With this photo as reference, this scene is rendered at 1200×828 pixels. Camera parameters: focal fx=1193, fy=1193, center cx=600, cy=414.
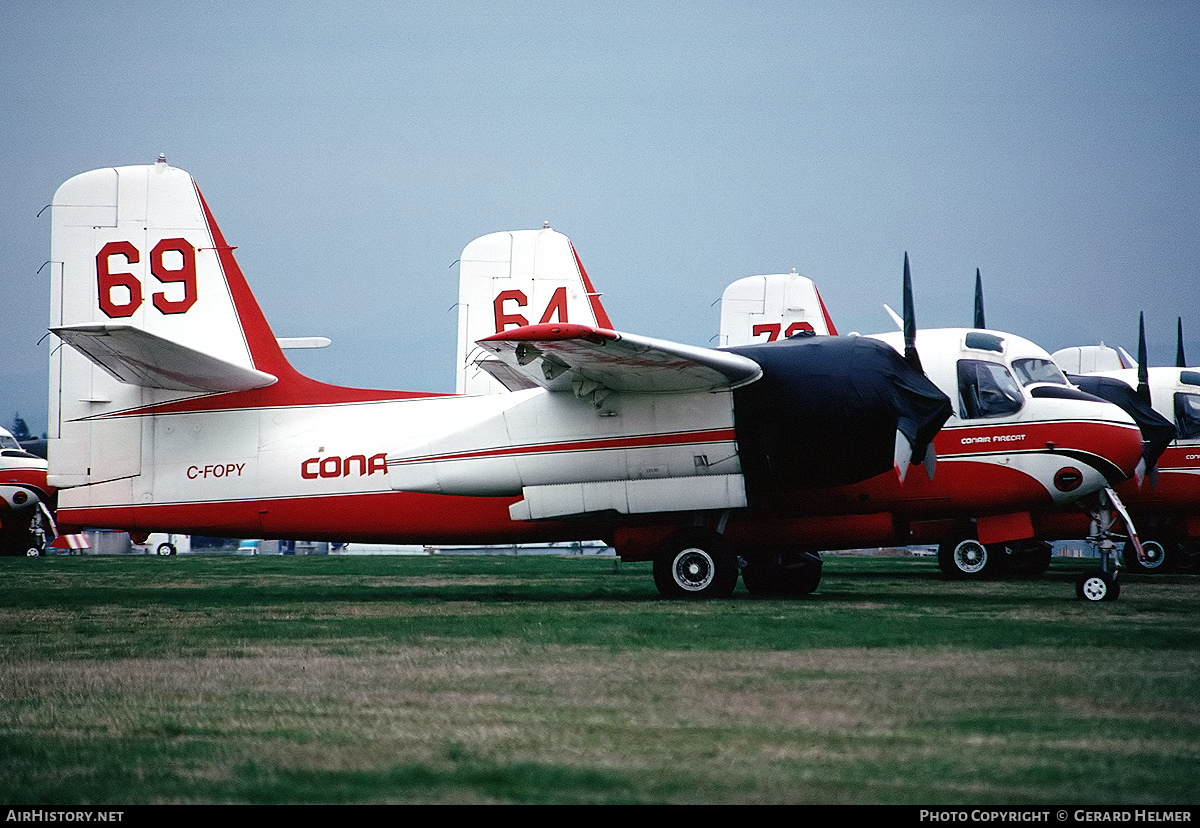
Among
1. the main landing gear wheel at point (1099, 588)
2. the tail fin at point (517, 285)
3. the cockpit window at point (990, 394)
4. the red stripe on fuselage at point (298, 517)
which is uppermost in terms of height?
the tail fin at point (517, 285)

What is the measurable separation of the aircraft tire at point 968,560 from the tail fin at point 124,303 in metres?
11.6

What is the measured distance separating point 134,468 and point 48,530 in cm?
2081

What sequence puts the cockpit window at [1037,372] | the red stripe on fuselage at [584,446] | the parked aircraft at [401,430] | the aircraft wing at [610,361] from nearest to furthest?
the aircraft wing at [610,361] → the parked aircraft at [401,430] → the red stripe on fuselage at [584,446] → the cockpit window at [1037,372]

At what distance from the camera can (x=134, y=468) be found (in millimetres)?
15648

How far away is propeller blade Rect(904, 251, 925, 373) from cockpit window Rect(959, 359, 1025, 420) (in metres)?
0.90

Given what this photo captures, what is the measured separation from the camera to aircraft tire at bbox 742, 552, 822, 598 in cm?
1612

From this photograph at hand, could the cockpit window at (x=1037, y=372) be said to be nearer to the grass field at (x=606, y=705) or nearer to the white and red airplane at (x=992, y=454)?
the white and red airplane at (x=992, y=454)

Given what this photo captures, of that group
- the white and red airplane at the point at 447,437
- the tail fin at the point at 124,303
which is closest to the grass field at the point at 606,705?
the white and red airplane at the point at 447,437

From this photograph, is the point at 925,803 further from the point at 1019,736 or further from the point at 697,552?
the point at 697,552

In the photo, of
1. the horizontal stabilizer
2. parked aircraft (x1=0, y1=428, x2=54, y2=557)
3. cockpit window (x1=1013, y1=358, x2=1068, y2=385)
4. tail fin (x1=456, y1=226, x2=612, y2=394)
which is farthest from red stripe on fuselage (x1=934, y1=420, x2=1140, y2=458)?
parked aircraft (x1=0, y1=428, x2=54, y2=557)

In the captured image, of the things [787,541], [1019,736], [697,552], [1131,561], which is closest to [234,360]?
[697,552]

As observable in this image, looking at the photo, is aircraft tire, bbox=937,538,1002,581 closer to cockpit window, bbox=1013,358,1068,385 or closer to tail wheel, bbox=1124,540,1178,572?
tail wheel, bbox=1124,540,1178,572

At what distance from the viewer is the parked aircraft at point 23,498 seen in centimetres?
3108

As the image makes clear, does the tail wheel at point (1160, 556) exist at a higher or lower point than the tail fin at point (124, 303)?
lower
